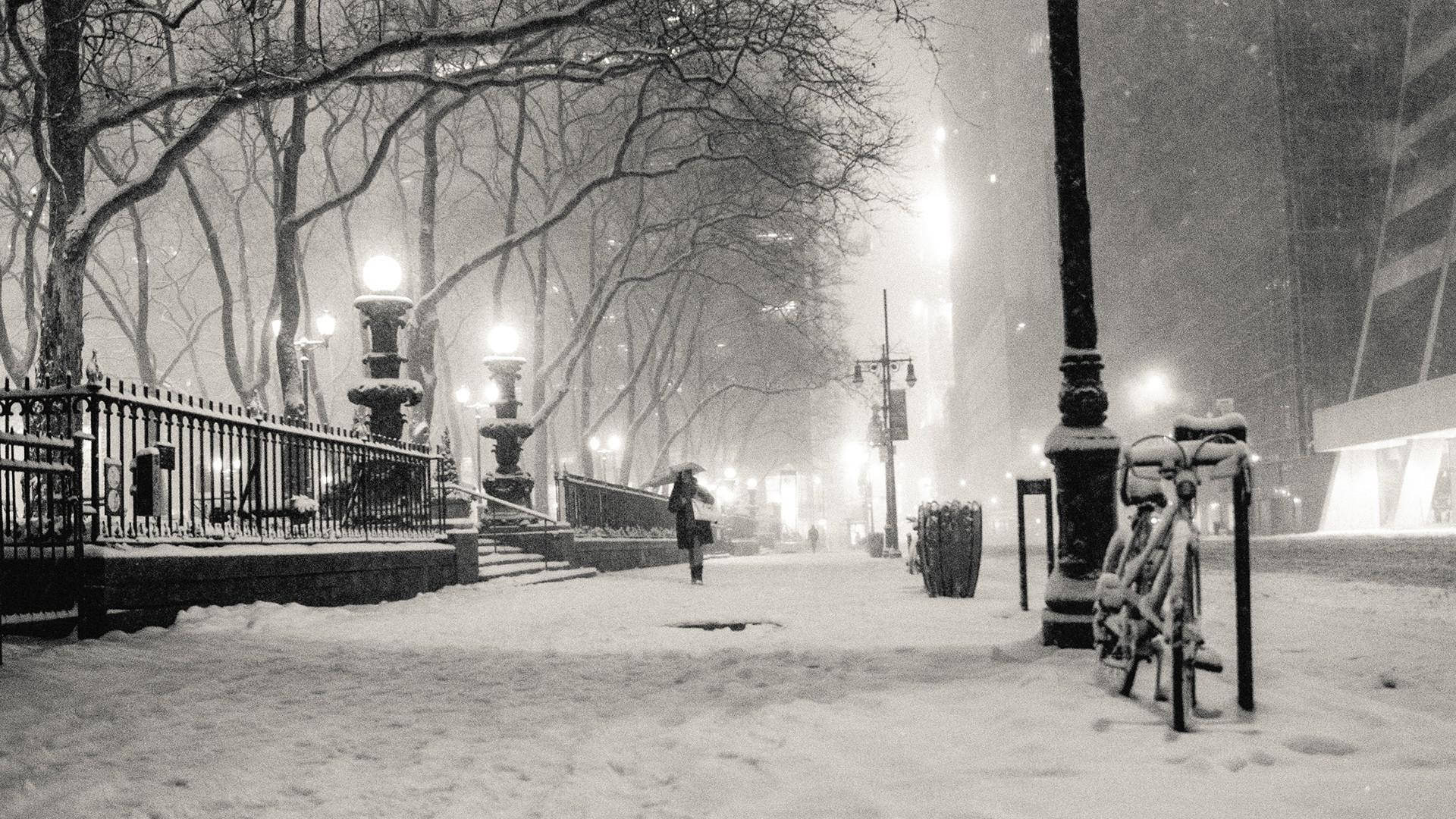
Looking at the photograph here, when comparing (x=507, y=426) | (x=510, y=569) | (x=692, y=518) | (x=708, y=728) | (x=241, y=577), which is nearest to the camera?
(x=708, y=728)

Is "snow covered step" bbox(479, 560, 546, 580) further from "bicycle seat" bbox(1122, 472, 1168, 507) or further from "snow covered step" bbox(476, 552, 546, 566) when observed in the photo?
"bicycle seat" bbox(1122, 472, 1168, 507)

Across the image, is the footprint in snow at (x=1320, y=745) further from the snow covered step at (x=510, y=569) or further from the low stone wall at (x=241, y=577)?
the snow covered step at (x=510, y=569)

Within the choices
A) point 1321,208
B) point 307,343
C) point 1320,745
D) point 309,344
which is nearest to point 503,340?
point 307,343

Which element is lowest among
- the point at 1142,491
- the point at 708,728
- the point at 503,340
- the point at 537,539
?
the point at 537,539

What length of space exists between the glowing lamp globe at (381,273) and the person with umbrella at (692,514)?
17.7 feet

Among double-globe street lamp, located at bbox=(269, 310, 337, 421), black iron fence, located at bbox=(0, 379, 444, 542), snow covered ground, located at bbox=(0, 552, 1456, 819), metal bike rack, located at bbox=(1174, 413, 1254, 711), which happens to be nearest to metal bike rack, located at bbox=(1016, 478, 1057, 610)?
snow covered ground, located at bbox=(0, 552, 1456, 819)

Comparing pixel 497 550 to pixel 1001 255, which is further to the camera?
pixel 1001 255

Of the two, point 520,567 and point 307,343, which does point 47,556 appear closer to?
point 520,567

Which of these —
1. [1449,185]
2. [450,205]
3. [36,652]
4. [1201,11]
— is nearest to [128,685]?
[36,652]

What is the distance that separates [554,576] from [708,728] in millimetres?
13481

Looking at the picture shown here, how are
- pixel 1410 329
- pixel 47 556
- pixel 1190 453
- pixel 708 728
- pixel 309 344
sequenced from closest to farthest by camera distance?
1. pixel 1190 453
2. pixel 708 728
3. pixel 47 556
4. pixel 309 344
5. pixel 1410 329

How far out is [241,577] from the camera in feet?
33.9

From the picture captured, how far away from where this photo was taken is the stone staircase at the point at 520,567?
55.1 feet

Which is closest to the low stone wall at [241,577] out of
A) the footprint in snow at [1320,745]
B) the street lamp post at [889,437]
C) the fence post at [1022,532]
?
the fence post at [1022,532]
